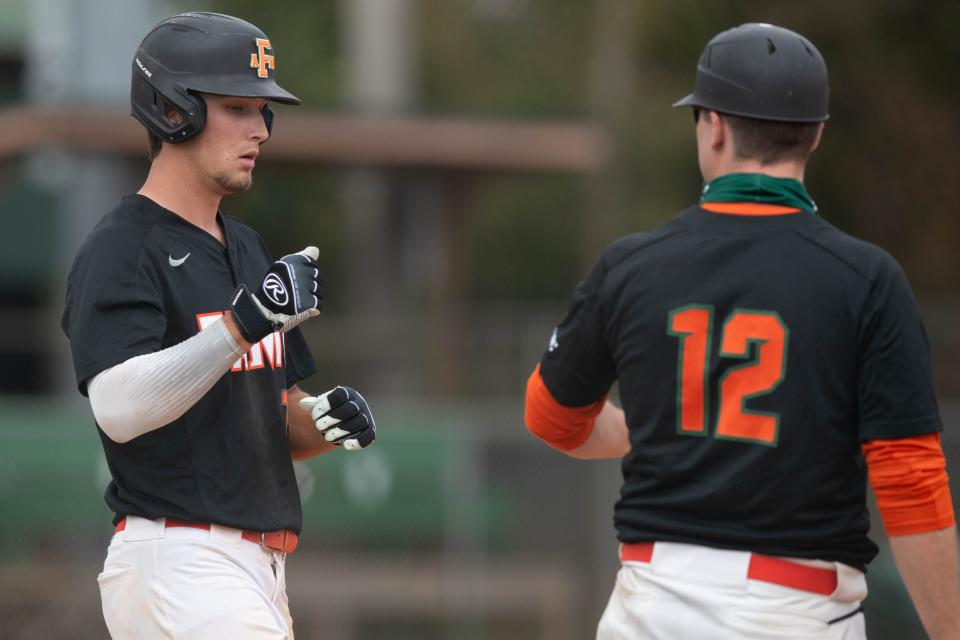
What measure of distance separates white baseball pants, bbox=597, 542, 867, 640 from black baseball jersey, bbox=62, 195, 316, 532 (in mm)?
1045

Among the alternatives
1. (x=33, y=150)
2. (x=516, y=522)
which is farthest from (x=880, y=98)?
(x=33, y=150)

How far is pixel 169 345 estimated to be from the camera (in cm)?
384

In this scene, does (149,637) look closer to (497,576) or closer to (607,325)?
(607,325)

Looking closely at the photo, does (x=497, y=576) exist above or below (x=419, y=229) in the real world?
below

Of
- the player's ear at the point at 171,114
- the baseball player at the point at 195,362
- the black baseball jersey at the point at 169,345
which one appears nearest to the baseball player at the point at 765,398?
the baseball player at the point at 195,362

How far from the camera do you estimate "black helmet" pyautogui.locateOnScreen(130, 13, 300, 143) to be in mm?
3947

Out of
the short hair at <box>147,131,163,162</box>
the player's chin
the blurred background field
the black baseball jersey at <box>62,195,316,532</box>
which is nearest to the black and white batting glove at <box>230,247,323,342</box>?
the black baseball jersey at <box>62,195,316,532</box>

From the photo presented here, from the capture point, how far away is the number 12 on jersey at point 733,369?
3.48 metres

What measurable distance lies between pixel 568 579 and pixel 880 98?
10.2 m

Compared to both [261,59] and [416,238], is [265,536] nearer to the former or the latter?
[261,59]

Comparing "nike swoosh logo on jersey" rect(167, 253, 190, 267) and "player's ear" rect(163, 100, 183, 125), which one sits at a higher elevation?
"player's ear" rect(163, 100, 183, 125)

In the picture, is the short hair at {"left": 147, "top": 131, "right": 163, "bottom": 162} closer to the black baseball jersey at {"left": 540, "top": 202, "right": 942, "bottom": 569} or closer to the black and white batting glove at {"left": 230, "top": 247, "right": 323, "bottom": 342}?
the black and white batting glove at {"left": 230, "top": 247, "right": 323, "bottom": 342}

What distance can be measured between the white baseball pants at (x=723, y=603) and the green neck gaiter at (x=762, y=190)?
0.86 m

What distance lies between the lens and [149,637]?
379cm
